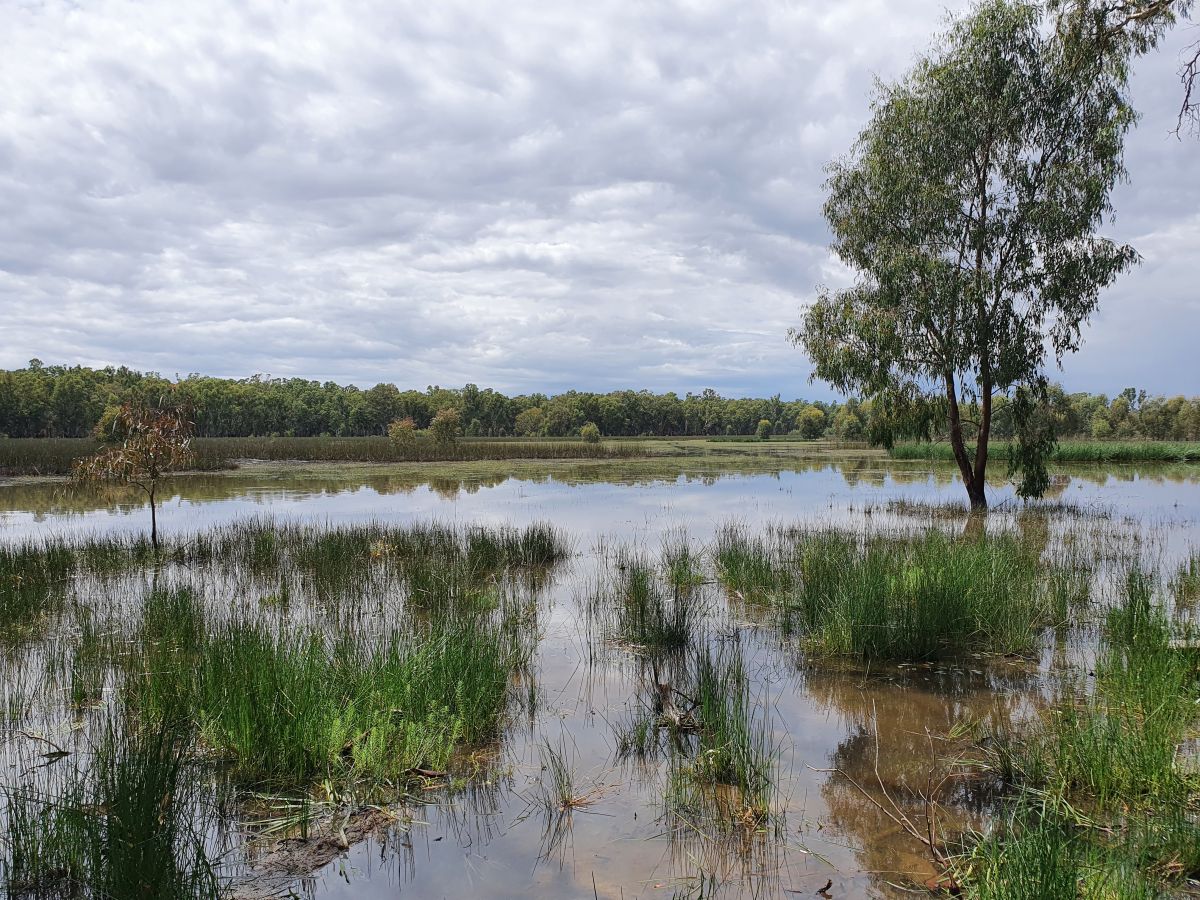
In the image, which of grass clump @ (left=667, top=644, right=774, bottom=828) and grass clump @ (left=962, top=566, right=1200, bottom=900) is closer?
grass clump @ (left=962, top=566, right=1200, bottom=900)

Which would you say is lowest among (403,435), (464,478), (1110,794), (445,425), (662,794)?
(662,794)

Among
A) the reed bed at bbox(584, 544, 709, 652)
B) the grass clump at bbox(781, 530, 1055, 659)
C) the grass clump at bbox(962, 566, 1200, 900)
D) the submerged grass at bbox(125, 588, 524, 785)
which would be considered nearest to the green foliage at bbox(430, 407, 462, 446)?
the reed bed at bbox(584, 544, 709, 652)

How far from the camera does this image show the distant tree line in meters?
76.0

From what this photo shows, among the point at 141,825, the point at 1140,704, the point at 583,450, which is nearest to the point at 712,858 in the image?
the point at 141,825

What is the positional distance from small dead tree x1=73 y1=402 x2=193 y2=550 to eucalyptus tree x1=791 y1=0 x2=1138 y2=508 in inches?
547

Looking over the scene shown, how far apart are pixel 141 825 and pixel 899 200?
59.1 feet

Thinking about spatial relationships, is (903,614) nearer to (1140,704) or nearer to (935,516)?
(1140,704)

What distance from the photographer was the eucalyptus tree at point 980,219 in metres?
15.7

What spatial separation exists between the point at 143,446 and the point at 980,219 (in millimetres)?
17785

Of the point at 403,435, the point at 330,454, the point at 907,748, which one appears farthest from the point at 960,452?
the point at 330,454

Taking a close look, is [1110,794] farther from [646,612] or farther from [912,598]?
[646,612]

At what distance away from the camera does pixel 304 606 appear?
861cm

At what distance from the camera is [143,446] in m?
11.6

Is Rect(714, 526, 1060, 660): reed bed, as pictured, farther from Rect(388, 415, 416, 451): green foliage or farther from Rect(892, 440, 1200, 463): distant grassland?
Rect(388, 415, 416, 451): green foliage
